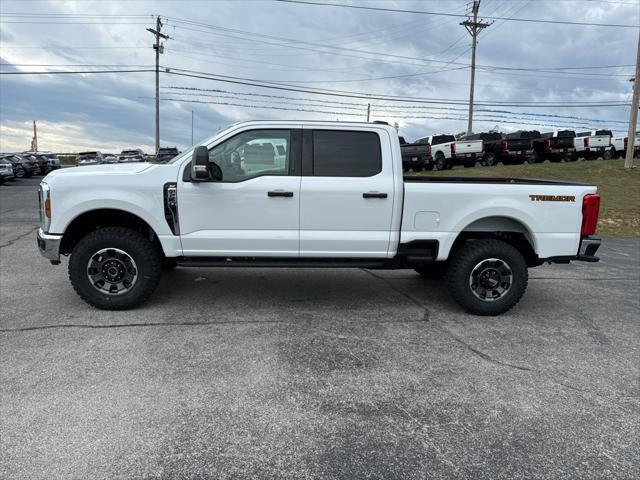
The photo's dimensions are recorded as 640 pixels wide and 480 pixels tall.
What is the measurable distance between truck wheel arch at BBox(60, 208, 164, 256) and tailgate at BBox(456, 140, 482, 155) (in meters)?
25.2

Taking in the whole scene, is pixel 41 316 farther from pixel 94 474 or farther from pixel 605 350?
pixel 605 350

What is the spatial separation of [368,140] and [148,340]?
2995 mm

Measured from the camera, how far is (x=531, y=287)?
684cm

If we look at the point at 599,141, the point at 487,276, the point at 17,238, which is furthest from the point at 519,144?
the point at 17,238

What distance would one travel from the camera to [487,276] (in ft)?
17.5

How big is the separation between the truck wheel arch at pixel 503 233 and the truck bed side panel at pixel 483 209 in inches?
4.0

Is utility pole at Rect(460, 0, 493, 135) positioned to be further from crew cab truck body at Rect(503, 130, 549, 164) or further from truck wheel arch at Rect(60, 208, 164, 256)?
truck wheel arch at Rect(60, 208, 164, 256)

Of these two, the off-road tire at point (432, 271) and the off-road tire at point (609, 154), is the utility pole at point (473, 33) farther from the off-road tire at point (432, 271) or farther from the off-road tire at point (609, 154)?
the off-road tire at point (432, 271)

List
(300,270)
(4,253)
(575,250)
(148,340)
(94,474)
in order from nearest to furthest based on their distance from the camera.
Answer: (94,474), (148,340), (575,250), (300,270), (4,253)

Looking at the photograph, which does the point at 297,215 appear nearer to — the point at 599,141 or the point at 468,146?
the point at 468,146

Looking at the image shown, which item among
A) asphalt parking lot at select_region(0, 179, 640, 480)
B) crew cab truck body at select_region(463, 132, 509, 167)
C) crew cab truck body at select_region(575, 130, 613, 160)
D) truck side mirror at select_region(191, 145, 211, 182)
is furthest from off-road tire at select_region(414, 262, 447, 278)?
crew cab truck body at select_region(575, 130, 613, 160)

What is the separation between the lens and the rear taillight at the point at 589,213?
516cm

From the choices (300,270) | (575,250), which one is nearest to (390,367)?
(575,250)

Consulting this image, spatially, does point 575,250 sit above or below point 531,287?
above
